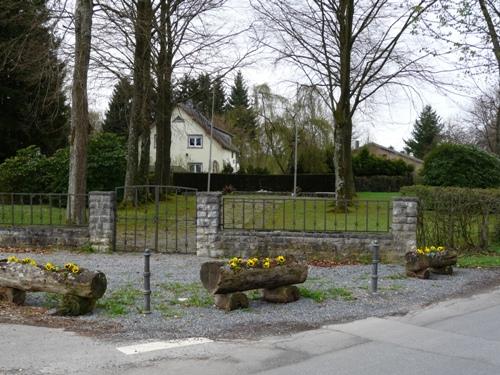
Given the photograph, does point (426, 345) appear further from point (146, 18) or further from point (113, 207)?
point (146, 18)

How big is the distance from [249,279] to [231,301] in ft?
1.33

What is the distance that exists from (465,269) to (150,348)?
8482 mm

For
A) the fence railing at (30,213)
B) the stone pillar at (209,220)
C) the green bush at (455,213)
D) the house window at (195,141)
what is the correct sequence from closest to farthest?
the stone pillar at (209,220), the green bush at (455,213), the fence railing at (30,213), the house window at (195,141)

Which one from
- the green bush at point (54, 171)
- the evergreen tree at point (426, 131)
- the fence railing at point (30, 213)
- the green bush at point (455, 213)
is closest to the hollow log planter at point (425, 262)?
the green bush at point (455, 213)

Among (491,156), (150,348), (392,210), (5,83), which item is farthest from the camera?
(5,83)

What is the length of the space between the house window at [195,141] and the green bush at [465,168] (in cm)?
3882

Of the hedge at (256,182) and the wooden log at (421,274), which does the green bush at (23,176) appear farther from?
the hedge at (256,182)

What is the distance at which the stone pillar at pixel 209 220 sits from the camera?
13.6 m

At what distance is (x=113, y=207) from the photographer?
14.1 meters

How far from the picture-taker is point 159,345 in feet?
21.6

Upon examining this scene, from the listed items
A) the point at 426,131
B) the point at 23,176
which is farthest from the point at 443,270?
the point at 426,131

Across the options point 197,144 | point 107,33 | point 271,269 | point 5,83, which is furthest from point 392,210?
point 197,144

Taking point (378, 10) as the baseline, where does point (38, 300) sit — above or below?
below

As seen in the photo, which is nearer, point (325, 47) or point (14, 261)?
point (14, 261)
